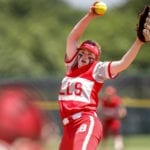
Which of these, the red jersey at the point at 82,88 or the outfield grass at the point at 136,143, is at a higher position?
the red jersey at the point at 82,88

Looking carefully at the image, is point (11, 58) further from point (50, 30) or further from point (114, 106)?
point (114, 106)

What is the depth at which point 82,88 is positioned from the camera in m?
7.21

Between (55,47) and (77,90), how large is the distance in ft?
109

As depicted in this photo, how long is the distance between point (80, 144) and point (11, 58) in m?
30.0

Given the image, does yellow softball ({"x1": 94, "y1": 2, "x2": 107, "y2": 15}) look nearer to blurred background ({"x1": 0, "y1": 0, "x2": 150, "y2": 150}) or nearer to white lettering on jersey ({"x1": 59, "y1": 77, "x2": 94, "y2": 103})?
white lettering on jersey ({"x1": 59, "y1": 77, "x2": 94, "y2": 103})

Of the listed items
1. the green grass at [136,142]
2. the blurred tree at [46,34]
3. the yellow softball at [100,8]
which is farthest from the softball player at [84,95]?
the blurred tree at [46,34]

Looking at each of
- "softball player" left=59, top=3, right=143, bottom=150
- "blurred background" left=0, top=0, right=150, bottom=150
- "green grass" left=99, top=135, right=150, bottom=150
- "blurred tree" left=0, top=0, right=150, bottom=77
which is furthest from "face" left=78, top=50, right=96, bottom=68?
"blurred tree" left=0, top=0, right=150, bottom=77

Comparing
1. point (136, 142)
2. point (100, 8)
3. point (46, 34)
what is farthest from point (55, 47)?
point (100, 8)

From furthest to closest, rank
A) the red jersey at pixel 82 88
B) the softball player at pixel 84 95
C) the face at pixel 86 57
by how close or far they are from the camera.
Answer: the face at pixel 86 57
the red jersey at pixel 82 88
the softball player at pixel 84 95

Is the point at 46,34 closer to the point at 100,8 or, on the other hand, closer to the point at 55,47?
the point at 55,47

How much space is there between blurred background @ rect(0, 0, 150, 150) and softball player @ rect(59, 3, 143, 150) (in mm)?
13945

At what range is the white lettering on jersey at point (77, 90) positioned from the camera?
7.16 meters

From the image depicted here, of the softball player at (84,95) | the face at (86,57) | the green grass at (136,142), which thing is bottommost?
the green grass at (136,142)

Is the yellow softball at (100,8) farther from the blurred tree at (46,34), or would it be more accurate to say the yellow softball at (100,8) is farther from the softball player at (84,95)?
the blurred tree at (46,34)
